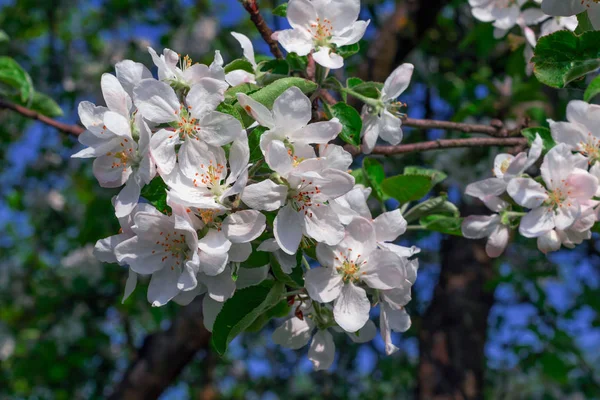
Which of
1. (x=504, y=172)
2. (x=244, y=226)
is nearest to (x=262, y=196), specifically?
(x=244, y=226)

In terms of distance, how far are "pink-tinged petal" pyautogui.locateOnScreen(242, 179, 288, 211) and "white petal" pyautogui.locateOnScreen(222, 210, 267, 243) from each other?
0.05 ft

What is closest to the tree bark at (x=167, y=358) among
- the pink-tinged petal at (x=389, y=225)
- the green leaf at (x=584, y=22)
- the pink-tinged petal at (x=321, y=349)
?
the pink-tinged petal at (x=321, y=349)

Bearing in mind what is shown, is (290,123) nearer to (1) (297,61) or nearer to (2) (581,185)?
(1) (297,61)

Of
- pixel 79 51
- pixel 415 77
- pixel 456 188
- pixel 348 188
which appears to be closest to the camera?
pixel 348 188

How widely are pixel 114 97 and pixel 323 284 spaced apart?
47 centimetres

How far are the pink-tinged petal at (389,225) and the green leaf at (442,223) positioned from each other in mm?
242

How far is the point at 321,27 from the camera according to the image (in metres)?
1.19

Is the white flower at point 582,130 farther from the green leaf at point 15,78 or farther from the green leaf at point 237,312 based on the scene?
the green leaf at point 15,78

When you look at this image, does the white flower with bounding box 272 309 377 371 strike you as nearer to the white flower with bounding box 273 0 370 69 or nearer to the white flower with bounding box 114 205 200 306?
the white flower with bounding box 114 205 200 306

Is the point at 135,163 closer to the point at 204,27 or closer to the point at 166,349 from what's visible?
the point at 166,349

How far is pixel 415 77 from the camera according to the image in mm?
3615

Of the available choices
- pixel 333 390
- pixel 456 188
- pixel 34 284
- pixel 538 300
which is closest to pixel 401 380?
pixel 333 390

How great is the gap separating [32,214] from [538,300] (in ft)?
13.1

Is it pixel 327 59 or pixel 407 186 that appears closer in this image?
pixel 327 59
